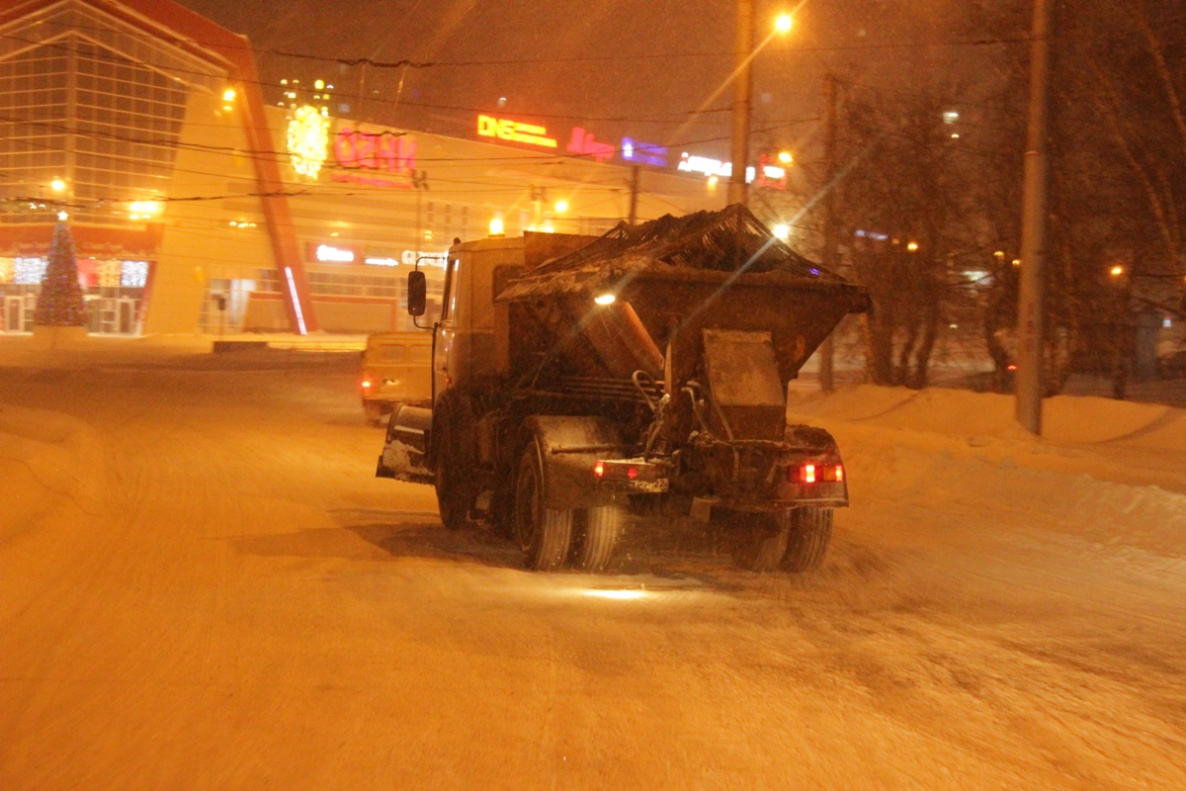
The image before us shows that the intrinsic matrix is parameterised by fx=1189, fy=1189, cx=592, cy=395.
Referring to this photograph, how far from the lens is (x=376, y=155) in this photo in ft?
230

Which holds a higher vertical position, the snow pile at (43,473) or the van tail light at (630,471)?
the van tail light at (630,471)

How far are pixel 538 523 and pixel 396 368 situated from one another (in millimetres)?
15823

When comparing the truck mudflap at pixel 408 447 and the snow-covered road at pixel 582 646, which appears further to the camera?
the truck mudflap at pixel 408 447

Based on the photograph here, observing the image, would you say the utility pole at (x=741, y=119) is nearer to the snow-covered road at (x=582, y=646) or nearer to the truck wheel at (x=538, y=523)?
the snow-covered road at (x=582, y=646)

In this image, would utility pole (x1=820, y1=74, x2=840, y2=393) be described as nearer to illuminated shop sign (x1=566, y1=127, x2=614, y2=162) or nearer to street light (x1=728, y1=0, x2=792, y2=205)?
street light (x1=728, y1=0, x2=792, y2=205)

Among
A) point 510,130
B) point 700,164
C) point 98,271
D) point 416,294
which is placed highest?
point 700,164

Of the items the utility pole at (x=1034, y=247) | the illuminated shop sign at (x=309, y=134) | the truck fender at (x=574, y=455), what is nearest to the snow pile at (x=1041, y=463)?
the utility pole at (x=1034, y=247)

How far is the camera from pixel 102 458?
18109mm

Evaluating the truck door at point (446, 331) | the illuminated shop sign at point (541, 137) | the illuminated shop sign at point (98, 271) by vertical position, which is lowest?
the truck door at point (446, 331)

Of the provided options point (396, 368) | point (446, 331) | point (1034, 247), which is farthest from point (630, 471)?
point (396, 368)

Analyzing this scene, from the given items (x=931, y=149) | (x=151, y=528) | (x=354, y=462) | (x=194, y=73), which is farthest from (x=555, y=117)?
(x=151, y=528)

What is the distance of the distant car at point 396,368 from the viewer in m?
25.3

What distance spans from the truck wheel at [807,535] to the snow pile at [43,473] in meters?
6.89

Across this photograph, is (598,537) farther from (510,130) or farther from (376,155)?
(510,130)
